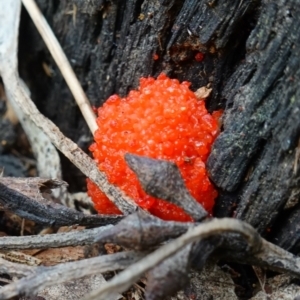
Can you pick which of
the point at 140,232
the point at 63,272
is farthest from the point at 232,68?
the point at 63,272

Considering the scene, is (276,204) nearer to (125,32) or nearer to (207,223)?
(207,223)

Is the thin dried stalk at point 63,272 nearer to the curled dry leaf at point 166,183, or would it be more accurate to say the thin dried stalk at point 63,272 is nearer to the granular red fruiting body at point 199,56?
the curled dry leaf at point 166,183

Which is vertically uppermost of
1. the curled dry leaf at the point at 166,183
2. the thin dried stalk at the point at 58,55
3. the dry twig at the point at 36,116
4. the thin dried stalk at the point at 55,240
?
the curled dry leaf at the point at 166,183

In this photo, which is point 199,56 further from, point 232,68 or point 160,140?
point 160,140

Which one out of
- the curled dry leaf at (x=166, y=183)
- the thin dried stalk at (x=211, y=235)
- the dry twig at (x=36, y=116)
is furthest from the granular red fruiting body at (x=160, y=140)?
the thin dried stalk at (x=211, y=235)

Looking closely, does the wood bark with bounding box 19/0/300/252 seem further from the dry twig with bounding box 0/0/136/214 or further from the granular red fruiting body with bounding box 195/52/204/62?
the dry twig with bounding box 0/0/136/214
